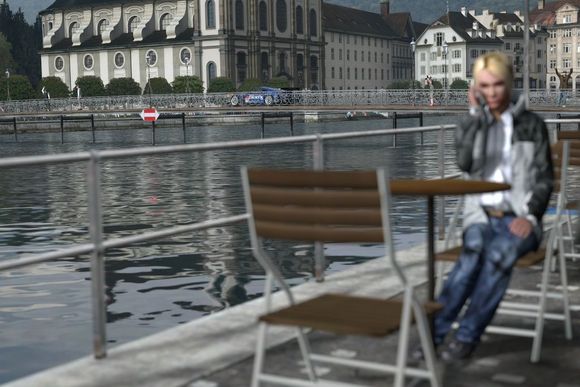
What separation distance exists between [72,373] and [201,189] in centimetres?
2616

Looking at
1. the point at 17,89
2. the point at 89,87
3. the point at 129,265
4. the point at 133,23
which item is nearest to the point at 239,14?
the point at 133,23

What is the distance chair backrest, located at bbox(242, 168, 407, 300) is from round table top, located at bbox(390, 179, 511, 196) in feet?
1.79

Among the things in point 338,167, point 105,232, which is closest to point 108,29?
point 338,167

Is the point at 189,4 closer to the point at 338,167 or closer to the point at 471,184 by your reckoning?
the point at 338,167

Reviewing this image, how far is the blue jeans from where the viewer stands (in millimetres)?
4973

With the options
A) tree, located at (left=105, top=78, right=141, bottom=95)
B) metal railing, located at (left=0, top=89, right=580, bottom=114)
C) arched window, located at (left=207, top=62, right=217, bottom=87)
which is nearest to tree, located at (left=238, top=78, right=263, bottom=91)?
arched window, located at (left=207, top=62, right=217, bottom=87)

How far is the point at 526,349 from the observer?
557cm

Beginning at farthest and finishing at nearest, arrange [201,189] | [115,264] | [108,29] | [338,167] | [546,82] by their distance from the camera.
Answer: [546,82] < [108,29] < [338,167] < [201,189] < [115,264]

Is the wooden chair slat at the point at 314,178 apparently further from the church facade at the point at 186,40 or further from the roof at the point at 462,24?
the roof at the point at 462,24

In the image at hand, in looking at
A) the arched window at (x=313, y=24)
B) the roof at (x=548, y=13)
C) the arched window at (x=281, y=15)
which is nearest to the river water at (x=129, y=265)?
the arched window at (x=281, y=15)

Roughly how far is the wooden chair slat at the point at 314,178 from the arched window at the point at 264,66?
130m

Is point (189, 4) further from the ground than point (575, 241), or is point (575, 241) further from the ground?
point (189, 4)

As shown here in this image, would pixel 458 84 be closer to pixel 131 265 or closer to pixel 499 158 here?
pixel 131 265

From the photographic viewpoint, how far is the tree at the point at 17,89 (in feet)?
352
